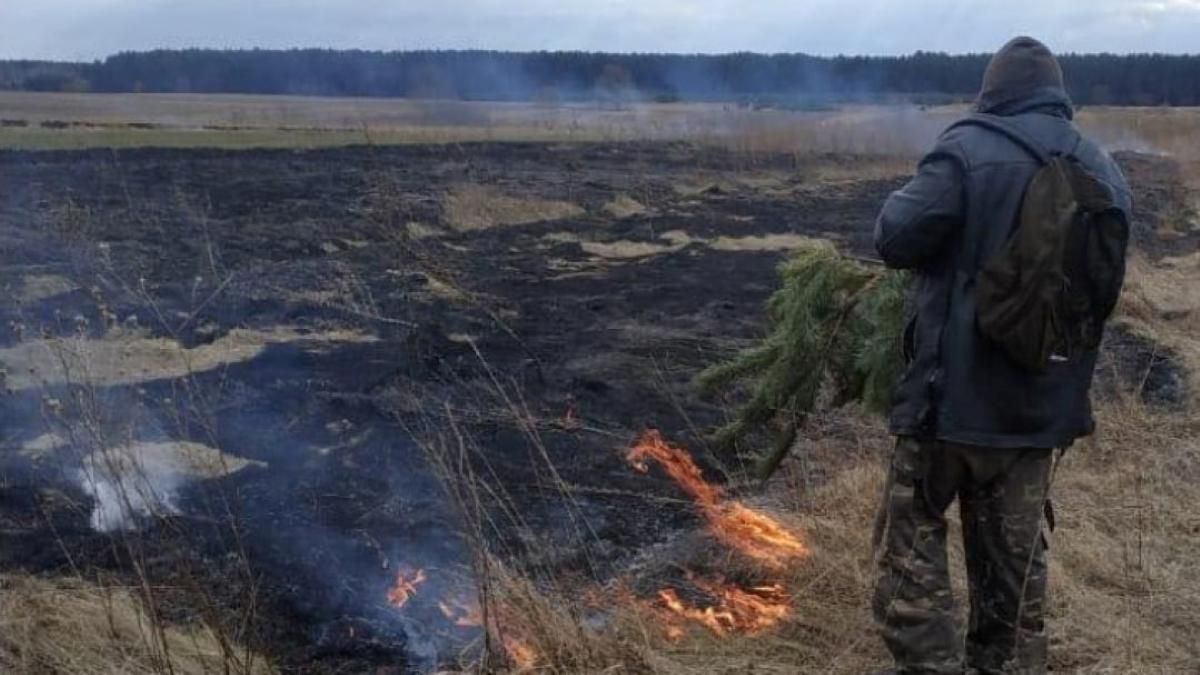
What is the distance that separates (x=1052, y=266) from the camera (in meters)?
2.89

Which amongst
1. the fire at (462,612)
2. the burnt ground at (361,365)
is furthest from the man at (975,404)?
the fire at (462,612)

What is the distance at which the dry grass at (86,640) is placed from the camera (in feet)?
11.3

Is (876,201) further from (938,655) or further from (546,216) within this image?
(938,655)

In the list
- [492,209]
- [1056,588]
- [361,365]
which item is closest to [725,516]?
[1056,588]

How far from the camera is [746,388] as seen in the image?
905cm

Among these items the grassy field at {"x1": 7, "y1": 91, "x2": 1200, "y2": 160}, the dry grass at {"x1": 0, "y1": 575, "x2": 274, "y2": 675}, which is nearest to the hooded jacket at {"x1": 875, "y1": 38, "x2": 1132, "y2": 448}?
the dry grass at {"x1": 0, "y1": 575, "x2": 274, "y2": 675}

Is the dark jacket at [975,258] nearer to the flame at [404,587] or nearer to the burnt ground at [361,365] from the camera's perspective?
the burnt ground at [361,365]

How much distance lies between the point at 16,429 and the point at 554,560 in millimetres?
4048

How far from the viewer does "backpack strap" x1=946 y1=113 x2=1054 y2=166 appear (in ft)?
9.74

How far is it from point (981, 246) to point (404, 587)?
10.4ft

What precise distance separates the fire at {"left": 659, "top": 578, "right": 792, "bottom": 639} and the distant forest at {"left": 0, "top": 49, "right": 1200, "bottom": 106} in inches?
3131

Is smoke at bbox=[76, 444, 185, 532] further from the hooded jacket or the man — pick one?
the hooded jacket

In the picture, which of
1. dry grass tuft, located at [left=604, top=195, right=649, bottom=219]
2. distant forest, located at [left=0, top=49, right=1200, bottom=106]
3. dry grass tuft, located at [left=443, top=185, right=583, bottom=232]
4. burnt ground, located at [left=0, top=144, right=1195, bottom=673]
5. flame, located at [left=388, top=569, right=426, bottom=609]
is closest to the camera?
flame, located at [left=388, top=569, right=426, bottom=609]

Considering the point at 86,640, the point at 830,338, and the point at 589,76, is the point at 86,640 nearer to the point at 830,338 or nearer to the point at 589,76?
the point at 830,338
